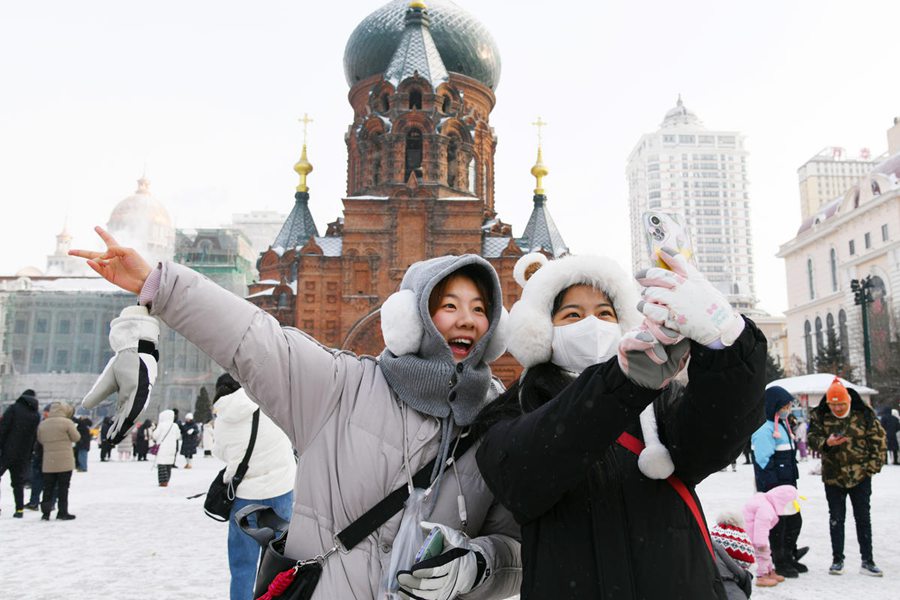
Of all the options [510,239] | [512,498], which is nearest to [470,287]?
[512,498]

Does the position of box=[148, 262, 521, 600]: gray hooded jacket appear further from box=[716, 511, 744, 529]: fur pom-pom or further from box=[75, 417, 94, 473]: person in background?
box=[75, 417, 94, 473]: person in background

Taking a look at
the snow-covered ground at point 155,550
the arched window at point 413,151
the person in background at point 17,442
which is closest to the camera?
the snow-covered ground at point 155,550

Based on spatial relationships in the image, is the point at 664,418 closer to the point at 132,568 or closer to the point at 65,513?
the point at 132,568

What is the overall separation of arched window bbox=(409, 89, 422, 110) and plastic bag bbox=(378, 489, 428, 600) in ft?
85.0

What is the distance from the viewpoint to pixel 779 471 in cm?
584

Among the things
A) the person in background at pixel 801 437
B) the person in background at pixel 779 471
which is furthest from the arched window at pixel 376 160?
the person in background at pixel 779 471

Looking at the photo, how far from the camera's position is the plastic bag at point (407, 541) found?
1.85 m

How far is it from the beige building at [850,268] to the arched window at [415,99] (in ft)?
68.5

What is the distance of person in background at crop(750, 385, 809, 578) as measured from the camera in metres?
5.79

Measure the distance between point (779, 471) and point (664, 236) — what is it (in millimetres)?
5151

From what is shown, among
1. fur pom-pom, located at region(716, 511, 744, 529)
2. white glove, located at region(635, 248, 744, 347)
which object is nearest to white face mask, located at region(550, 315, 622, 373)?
white glove, located at region(635, 248, 744, 347)

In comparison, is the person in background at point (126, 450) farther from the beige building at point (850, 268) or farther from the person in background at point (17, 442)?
the beige building at point (850, 268)

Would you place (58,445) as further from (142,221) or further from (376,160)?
(142,221)

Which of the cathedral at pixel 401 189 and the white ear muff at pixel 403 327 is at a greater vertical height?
the cathedral at pixel 401 189
